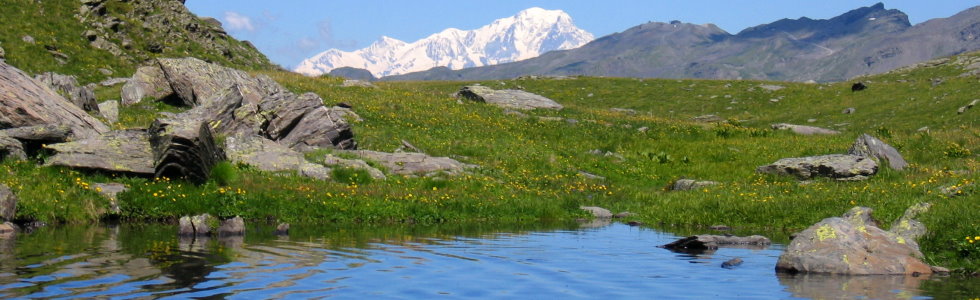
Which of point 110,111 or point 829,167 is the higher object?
point 110,111

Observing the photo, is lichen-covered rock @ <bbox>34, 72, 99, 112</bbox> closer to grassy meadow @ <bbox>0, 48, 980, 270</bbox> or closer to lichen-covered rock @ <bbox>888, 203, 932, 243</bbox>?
grassy meadow @ <bbox>0, 48, 980, 270</bbox>

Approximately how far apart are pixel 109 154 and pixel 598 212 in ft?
50.4

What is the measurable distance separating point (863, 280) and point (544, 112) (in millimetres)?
45088

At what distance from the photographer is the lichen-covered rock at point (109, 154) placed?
23.1m

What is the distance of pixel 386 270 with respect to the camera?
523 inches

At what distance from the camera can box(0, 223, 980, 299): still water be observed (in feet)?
36.4

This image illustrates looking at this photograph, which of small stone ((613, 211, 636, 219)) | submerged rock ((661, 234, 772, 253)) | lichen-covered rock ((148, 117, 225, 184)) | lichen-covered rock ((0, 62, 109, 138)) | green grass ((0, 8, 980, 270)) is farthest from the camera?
small stone ((613, 211, 636, 219))

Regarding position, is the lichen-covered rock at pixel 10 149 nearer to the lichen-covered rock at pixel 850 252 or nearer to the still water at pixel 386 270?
the still water at pixel 386 270

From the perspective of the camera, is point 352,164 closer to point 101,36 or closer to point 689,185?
point 689,185

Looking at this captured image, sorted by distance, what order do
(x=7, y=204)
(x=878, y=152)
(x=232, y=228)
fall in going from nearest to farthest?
(x=7, y=204) < (x=232, y=228) < (x=878, y=152)

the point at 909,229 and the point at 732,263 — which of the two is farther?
the point at 909,229

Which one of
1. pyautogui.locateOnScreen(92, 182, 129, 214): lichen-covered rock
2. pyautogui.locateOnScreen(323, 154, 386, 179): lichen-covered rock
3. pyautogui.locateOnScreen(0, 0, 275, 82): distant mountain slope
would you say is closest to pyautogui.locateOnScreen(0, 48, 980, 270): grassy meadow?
pyautogui.locateOnScreen(92, 182, 129, 214): lichen-covered rock

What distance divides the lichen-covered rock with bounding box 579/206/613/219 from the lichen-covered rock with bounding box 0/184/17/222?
1691 cm

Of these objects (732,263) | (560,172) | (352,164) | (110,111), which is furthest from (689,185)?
Result: (110,111)
